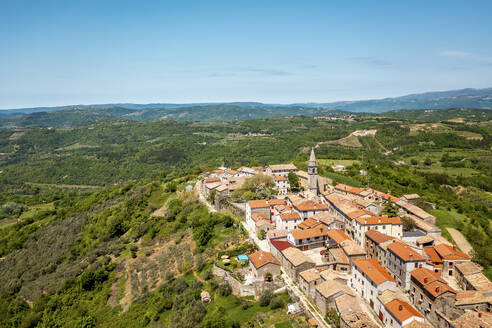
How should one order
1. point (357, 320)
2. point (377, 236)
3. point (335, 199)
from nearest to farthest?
point (357, 320)
point (377, 236)
point (335, 199)

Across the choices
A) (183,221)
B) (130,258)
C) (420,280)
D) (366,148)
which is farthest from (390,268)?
(366,148)

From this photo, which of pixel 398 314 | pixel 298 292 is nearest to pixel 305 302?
pixel 298 292

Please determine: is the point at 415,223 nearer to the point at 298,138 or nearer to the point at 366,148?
the point at 366,148

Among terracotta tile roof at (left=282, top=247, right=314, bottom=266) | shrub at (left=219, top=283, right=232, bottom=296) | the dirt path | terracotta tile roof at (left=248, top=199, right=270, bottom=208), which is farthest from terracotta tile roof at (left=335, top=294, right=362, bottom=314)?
terracotta tile roof at (left=248, top=199, right=270, bottom=208)

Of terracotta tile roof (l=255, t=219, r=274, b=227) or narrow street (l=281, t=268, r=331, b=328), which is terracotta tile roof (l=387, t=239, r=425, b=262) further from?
terracotta tile roof (l=255, t=219, r=274, b=227)

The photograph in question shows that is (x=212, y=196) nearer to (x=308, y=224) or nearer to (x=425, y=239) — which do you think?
(x=308, y=224)

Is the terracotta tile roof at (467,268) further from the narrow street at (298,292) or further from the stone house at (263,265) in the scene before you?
the stone house at (263,265)

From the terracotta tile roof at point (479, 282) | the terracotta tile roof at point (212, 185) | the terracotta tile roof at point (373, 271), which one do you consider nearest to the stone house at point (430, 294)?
the terracotta tile roof at point (373, 271)
